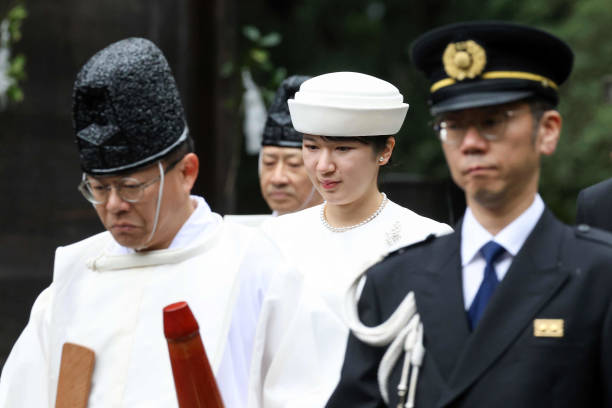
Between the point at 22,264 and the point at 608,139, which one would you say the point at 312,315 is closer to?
the point at 22,264

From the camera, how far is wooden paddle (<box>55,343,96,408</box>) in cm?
415

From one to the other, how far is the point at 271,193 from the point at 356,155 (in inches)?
54.0

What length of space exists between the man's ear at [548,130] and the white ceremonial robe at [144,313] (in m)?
1.61

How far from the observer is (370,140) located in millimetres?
5016

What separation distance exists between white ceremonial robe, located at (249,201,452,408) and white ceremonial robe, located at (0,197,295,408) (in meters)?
0.11

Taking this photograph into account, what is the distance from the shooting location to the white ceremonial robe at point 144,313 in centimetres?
420

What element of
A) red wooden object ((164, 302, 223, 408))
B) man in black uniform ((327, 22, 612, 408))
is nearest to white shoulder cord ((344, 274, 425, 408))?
man in black uniform ((327, 22, 612, 408))

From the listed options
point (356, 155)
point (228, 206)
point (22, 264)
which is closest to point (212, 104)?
point (228, 206)

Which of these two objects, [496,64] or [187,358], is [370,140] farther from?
[496,64]

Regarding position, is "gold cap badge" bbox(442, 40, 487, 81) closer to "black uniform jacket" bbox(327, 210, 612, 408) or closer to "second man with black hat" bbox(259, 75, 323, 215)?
"black uniform jacket" bbox(327, 210, 612, 408)

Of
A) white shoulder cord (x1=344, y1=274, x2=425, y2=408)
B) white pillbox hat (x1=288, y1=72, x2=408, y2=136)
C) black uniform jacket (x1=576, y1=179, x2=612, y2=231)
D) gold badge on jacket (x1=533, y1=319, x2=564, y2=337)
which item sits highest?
white pillbox hat (x1=288, y1=72, x2=408, y2=136)

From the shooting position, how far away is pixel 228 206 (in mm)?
11102

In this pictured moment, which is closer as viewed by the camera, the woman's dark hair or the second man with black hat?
the woman's dark hair

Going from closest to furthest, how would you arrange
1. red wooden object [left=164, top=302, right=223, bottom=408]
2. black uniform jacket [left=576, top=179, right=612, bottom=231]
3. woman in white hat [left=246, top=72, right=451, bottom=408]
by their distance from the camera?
red wooden object [left=164, top=302, right=223, bottom=408], black uniform jacket [left=576, top=179, right=612, bottom=231], woman in white hat [left=246, top=72, right=451, bottom=408]
